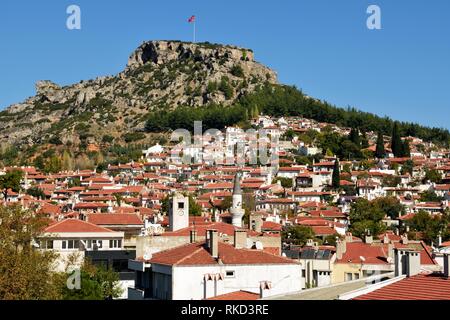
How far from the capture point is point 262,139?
414 feet

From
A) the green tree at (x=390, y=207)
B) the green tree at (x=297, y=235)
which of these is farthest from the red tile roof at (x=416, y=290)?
the green tree at (x=390, y=207)

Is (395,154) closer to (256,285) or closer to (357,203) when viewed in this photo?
(357,203)

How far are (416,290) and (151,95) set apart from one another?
559ft

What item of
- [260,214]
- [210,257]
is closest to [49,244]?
[210,257]

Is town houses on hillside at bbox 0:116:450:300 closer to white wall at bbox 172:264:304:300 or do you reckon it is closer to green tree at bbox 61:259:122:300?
white wall at bbox 172:264:304:300

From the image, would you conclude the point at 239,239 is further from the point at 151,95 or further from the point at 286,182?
the point at 151,95

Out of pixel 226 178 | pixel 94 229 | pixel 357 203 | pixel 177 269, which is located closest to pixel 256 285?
pixel 177 269

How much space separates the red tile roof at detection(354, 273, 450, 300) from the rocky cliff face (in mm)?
140801

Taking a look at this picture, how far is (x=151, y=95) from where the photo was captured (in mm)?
184125

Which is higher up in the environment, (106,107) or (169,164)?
(106,107)

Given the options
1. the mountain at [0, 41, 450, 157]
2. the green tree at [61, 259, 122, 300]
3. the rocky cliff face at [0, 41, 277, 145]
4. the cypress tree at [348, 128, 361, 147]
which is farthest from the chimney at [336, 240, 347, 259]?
the rocky cliff face at [0, 41, 277, 145]

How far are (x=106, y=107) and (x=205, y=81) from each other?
2293cm

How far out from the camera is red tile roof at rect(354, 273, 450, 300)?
14827mm
